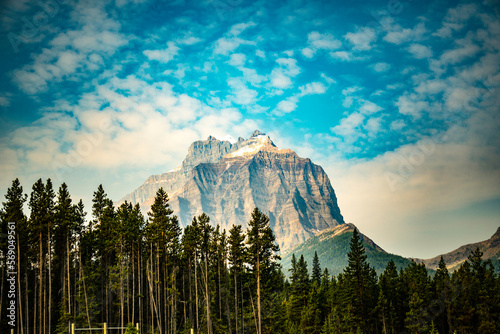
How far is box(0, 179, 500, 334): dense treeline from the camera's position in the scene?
46000mm

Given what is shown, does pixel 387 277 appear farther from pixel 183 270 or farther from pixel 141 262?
pixel 141 262

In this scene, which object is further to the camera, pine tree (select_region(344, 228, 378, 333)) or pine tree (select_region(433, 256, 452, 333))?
pine tree (select_region(433, 256, 452, 333))

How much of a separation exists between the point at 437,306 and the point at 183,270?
53478 mm

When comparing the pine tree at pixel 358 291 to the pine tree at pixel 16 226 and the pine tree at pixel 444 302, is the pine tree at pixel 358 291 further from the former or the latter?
the pine tree at pixel 16 226

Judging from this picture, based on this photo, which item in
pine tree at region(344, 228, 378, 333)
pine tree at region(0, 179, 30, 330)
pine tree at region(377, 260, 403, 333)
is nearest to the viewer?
pine tree at region(0, 179, 30, 330)

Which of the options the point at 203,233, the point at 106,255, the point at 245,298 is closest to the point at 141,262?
the point at 106,255

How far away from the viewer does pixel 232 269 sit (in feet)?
180

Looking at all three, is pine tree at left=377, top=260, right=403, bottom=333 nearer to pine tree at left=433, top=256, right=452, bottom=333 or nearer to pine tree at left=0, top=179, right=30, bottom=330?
pine tree at left=433, top=256, right=452, bottom=333

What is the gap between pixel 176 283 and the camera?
61281 mm

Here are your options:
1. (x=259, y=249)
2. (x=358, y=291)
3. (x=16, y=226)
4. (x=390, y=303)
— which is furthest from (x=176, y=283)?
(x=390, y=303)

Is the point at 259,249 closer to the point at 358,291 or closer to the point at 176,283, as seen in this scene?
the point at 176,283

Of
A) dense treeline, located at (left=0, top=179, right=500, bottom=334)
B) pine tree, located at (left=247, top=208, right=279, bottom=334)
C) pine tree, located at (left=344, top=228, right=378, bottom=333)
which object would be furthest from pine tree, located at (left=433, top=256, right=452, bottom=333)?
pine tree, located at (left=247, top=208, right=279, bottom=334)

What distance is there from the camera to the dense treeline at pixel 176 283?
46.0 meters

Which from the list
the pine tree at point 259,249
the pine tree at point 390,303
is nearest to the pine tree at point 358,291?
the pine tree at point 390,303
